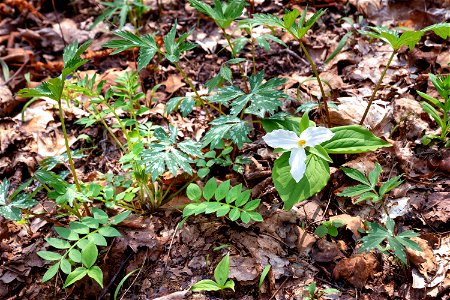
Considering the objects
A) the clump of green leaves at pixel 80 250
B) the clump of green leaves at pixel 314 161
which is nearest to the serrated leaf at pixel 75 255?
the clump of green leaves at pixel 80 250

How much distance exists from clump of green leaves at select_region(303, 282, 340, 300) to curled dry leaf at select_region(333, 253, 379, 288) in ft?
0.27

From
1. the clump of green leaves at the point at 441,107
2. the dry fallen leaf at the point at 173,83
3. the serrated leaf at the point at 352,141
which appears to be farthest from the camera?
the dry fallen leaf at the point at 173,83

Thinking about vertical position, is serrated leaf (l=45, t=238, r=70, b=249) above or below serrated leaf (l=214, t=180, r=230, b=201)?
below

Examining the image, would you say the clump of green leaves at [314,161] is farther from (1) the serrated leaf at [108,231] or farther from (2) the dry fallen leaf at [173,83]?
(2) the dry fallen leaf at [173,83]

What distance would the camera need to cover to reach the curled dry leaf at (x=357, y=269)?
69.5 inches

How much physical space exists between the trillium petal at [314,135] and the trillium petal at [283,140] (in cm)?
4

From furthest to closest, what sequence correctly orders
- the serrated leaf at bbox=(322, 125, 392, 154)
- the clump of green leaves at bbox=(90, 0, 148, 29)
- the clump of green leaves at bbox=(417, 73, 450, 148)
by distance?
the clump of green leaves at bbox=(90, 0, 148, 29) < the clump of green leaves at bbox=(417, 73, 450, 148) < the serrated leaf at bbox=(322, 125, 392, 154)

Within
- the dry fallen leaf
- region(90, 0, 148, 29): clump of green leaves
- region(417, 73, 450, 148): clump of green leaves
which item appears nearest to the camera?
region(417, 73, 450, 148): clump of green leaves

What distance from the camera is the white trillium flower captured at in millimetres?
1753

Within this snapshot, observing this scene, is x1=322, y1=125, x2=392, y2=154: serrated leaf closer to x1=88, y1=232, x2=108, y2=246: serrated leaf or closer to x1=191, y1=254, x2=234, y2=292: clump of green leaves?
x1=191, y1=254, x2=234, y2=292: clump of green leaves

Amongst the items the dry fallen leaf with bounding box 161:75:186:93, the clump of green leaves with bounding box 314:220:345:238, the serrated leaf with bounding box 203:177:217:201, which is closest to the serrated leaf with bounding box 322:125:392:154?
the clump of green leaves with bounding box 314:220:345:238

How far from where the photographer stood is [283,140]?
5.87 feet

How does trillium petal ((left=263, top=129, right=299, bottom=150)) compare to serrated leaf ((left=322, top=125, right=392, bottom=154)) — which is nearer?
trillium petal ((left=263, top=129, right=299, bottom=150))

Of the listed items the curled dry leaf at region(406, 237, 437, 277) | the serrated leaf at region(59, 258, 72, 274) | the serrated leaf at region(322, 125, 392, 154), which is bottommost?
the serrated leaf at region(59, 258, 72, 274)
